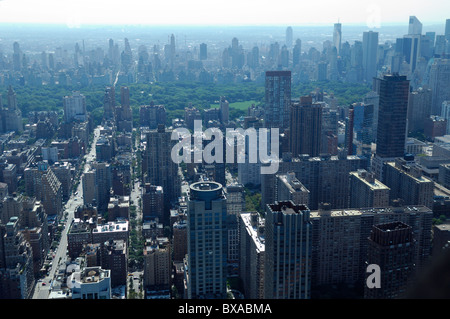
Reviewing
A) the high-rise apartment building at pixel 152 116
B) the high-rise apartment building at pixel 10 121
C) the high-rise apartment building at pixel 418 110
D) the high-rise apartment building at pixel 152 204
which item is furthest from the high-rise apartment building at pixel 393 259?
the high-rise apartment building at pixel 10 121

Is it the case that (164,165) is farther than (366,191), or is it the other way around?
(164,165)

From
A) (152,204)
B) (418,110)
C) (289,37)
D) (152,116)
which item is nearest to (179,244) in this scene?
(152,204)

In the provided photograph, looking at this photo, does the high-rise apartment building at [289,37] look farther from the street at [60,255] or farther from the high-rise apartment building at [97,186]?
the high-rise apartment building at [97,186]

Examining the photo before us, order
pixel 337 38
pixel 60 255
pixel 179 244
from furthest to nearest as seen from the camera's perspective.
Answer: pixel 337 38 < pixel 60 255 < pixel 179 244

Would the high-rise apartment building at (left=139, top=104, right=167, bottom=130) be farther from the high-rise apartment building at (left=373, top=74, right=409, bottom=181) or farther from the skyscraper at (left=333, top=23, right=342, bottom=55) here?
the skyscraper at (left=333, top=23, right=342, bottom=55)

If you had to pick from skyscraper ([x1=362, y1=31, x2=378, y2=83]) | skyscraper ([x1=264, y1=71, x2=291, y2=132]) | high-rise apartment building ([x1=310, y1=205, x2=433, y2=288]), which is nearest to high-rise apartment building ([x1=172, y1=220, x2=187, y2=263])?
high-rise apartment building ([x1=310, y1=205, x2=433, y2=288])

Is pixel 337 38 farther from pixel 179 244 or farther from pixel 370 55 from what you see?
pixel 179 244

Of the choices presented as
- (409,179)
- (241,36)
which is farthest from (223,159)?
(241,36)
